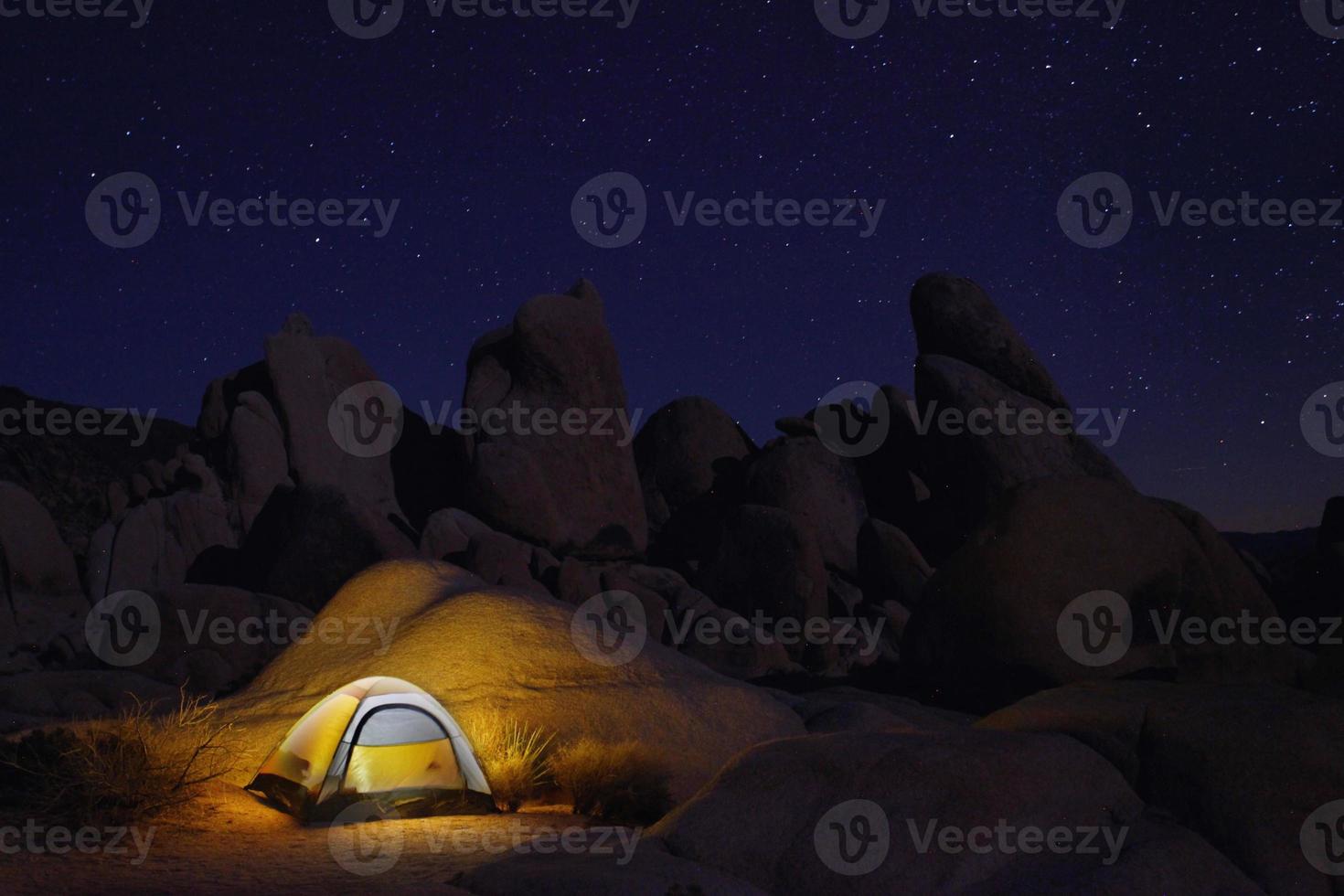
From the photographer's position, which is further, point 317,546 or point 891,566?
point 891,566

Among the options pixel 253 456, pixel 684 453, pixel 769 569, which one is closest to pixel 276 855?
pixel 769 569

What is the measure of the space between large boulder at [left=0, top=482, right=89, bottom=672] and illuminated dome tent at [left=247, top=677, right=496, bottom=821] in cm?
1517

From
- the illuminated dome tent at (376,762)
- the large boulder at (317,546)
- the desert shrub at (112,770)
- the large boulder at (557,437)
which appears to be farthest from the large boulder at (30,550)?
the illuminated dome tent at (376,762)

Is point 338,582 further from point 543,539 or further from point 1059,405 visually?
point 1059,405

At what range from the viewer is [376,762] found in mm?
7273

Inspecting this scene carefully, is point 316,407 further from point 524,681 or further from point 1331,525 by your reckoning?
point 1331,525

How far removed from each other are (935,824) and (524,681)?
4.01 meters

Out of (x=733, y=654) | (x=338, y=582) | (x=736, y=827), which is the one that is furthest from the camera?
(x=338, y=582)

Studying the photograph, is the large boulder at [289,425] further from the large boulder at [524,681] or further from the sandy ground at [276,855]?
the sandy ground at [276,855]

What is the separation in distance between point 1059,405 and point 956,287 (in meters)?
4.46

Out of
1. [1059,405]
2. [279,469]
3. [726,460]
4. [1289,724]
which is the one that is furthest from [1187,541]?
[279,469]

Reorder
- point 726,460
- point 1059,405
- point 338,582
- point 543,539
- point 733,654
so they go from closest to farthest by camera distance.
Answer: point 733,654
point 338,582
point 543,539
point 1059,405
point 726,460

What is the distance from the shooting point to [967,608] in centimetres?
1416

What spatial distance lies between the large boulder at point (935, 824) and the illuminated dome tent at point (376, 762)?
193 cm
